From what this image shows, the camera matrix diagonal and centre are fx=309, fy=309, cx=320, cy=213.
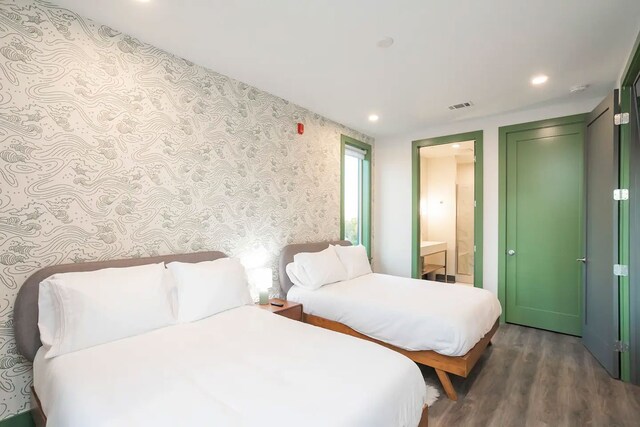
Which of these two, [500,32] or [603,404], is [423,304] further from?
[500,32]

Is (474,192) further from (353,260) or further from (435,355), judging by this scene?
(435,355)

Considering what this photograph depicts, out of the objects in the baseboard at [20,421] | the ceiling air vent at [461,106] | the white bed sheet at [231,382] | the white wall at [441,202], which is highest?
the ceiling air vent at [461,106]

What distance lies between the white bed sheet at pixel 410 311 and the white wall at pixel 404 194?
1.26m

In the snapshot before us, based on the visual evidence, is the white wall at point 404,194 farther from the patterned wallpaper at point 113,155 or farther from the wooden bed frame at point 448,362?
the patterned wallpaper at point 113,155

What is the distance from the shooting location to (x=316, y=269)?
3264mm

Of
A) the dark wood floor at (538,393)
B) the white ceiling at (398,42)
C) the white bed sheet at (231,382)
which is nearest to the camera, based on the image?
the white bed sheet at (231,382)

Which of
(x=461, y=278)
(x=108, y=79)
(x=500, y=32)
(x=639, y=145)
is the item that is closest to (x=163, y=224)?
(x=108, y=79)

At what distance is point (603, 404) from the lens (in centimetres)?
221

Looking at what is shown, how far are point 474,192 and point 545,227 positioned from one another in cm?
91

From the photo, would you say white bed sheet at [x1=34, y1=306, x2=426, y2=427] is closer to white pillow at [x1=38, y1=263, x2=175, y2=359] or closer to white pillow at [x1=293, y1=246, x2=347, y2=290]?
white pillow at [x1=38, y1=263, x2=175, y2=359]

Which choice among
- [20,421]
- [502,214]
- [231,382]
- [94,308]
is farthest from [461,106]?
[20,421]

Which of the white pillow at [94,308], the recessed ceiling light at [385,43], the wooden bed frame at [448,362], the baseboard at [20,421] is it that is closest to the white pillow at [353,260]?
the wooden bed frame at [448,362]

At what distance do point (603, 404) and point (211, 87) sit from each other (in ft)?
13.0

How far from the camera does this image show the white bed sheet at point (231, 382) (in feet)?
3.76
